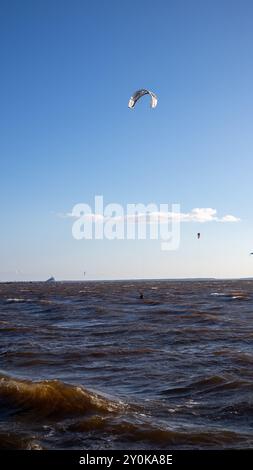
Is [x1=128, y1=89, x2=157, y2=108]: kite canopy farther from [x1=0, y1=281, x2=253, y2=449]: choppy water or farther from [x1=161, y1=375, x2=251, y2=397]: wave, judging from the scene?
[x1=161, y1=375, x2=251, y2=397]: wave

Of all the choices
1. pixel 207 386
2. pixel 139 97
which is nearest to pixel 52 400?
pixel 207 386

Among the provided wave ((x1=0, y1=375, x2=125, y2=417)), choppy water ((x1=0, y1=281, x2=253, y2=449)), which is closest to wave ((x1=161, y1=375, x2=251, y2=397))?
choppy water ((x1=0, y1=281, x2=253, y2=449))

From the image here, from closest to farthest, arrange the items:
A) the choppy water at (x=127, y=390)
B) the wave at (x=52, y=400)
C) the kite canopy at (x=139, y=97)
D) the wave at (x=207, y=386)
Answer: the choppy water at (x=127, y=390) → the wave at (x=52, y=400) → the wave at (x=207, y=386) → the kite canopy at (x=139, y=97)

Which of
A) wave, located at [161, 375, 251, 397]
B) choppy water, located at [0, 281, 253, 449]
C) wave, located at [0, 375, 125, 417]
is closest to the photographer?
choppy water, located at [0, 281, 253, 449]

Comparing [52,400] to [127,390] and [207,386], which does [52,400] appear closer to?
[127,390]

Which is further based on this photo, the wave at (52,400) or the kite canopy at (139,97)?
the kite canopy at (139,97)

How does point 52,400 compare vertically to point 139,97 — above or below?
below

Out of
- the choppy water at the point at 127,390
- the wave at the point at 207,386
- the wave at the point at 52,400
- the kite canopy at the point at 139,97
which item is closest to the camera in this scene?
the choppy water at the point at 127,390

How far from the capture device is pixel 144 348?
53.2 ft

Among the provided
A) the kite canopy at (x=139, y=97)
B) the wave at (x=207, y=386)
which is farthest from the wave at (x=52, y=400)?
the kite canopy at (x=139, y=97)

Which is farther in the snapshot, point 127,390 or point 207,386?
point 207,386

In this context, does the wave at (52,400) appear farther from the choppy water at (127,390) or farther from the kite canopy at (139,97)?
the kite canopy at (139,97)

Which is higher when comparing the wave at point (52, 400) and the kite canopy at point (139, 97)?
the kite canopy at point (139, 97)

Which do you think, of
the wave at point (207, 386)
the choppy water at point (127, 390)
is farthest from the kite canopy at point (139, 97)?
the wave at point (207, 386)
